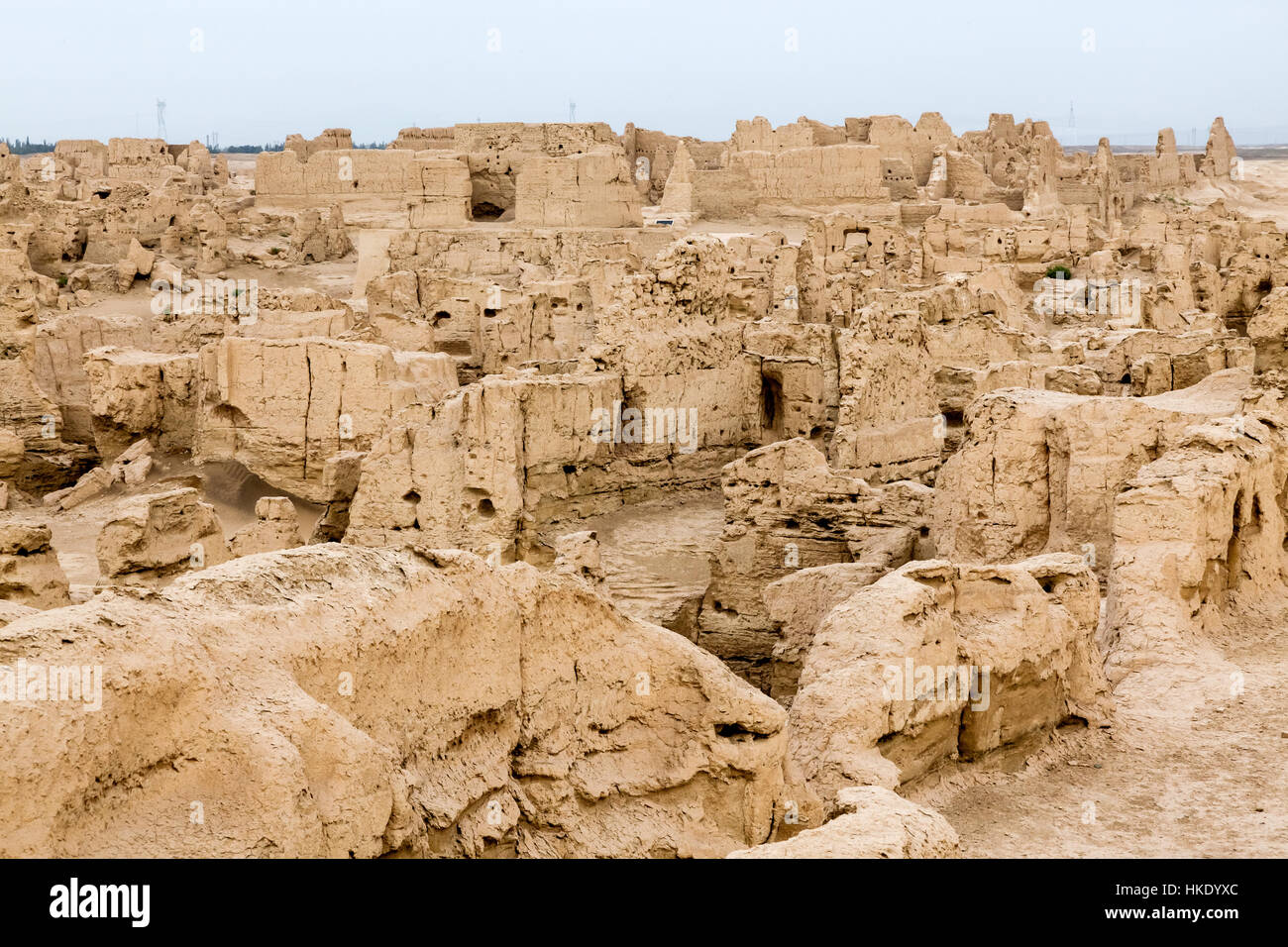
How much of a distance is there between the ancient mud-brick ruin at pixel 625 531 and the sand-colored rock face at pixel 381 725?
1cm

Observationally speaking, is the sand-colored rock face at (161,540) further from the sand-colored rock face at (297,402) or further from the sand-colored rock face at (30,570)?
the sand-colored rock face at (297,402)

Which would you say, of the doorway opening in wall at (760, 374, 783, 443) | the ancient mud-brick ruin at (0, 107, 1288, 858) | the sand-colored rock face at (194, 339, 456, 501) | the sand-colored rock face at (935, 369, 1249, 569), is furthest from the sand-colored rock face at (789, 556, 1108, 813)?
the sand-colored rock face at (194, 339, 456, 501)

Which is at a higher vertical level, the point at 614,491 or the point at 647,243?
the point at 647,243

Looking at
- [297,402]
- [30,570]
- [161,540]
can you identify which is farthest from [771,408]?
[30,570]

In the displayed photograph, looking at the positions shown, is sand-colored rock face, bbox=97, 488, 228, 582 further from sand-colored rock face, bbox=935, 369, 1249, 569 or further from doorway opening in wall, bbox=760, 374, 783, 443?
sand-colored rock face, bbox=935, 369, 1249, 569

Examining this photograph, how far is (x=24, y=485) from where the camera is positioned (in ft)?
57.2

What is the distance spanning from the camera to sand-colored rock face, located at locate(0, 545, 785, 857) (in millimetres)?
4000

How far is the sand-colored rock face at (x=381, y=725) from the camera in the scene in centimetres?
400

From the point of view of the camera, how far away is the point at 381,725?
488cm

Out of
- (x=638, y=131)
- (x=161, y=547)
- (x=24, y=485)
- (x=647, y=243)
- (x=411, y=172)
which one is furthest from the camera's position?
(x=638, y=131)
